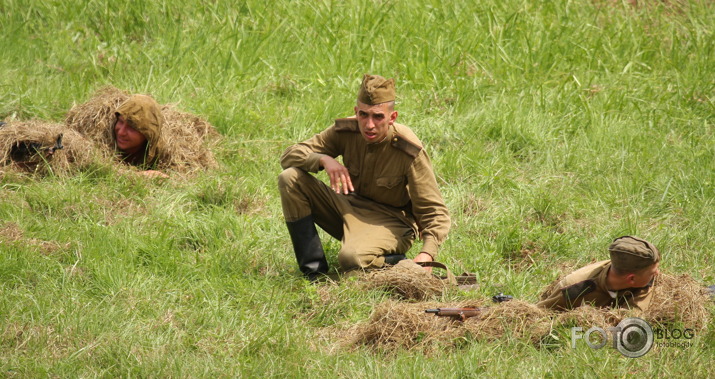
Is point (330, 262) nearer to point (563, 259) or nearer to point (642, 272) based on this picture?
point (563, 259)

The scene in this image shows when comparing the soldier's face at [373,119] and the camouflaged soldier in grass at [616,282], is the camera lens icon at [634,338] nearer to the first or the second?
the camouflaged soldier in grass at [616,282]

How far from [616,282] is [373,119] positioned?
1945 millimetres

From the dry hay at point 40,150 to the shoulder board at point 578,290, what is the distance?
4.15 meters

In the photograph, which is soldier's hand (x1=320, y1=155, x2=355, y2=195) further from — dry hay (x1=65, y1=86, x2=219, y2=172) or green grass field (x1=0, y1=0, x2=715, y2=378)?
dry hay (x1=65, y1=86, x2=219, y2=172)

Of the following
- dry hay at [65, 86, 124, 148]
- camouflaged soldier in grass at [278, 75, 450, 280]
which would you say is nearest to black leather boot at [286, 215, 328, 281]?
camouflaged soldier in grass at [278, 75, 450, 280]

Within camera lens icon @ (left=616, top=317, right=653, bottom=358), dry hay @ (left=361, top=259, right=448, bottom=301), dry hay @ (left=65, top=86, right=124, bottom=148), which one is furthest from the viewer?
dry hay @ (left=65, top=86, right=124, bottom=148)

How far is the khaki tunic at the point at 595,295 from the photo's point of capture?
573 centimetres

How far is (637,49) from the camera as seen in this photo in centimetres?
1098

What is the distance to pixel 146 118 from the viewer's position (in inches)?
316

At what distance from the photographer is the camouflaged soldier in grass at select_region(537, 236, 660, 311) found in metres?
5.50

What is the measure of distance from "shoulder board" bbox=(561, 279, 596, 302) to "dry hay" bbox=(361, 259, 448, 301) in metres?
0.82

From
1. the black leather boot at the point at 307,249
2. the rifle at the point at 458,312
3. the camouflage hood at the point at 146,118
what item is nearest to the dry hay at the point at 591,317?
the rifle at the point at 458,312

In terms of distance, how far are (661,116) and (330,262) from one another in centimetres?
452

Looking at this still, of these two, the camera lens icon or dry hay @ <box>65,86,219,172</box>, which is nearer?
the camera lens icon
